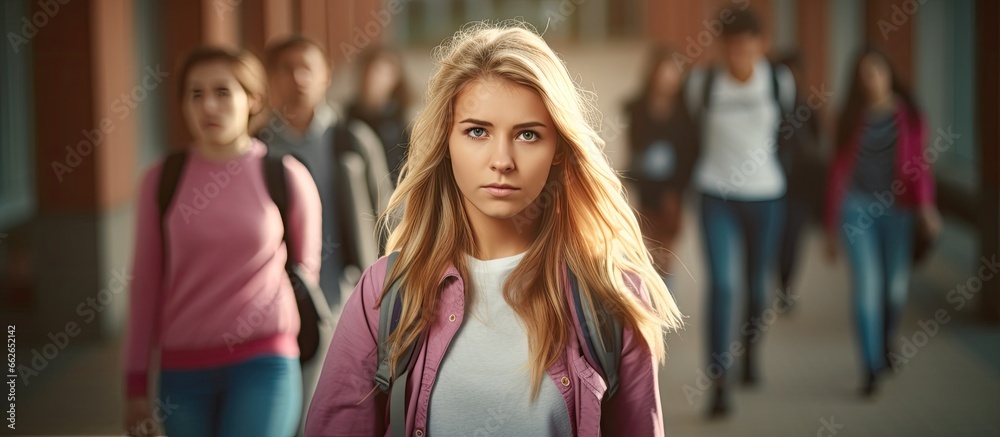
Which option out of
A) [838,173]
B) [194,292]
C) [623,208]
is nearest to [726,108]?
[838,173]

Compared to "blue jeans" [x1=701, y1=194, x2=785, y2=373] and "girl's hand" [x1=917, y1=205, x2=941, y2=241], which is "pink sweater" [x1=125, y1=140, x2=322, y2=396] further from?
"girl's hand" [x1=917, y1=205, x2=941, y2=241]

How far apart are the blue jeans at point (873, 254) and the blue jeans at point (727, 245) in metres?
0.40

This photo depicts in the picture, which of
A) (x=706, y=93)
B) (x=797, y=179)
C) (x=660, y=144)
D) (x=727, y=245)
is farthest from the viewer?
(x=797, y=179)

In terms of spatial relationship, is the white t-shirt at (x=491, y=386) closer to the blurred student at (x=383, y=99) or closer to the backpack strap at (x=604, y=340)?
the backpack strap at (x=604, y=340)

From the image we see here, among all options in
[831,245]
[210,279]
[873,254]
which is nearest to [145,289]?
[210,279]

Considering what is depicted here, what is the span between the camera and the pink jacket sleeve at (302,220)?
4.05 m

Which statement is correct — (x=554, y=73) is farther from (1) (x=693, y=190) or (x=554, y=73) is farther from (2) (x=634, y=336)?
(1) (x=693, y=190)

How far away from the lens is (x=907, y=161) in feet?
21.2

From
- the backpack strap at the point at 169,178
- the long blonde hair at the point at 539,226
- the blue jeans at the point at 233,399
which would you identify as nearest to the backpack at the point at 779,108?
the backpack strap at the point at 169,178

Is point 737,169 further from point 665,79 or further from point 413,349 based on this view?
point 413,349

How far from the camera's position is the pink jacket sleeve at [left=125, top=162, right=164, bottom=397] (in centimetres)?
380

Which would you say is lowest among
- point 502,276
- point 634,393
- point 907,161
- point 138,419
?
point 138,419

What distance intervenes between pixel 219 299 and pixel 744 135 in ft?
11.5

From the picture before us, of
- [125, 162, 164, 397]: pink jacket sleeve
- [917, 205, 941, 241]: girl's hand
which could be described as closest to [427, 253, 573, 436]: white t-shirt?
[125, 162, 164, 397]: pink jacket sleeve
